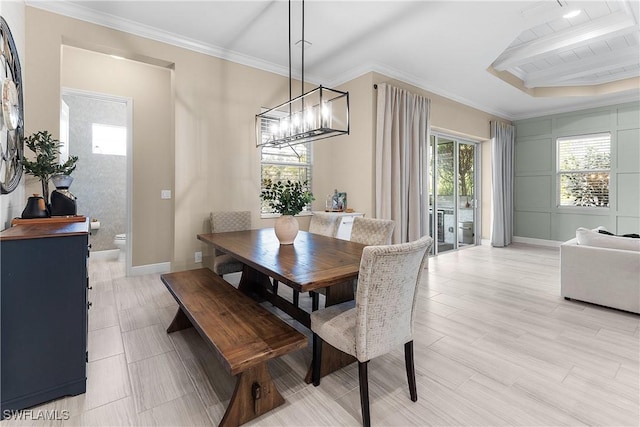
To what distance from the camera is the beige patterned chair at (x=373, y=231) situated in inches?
114

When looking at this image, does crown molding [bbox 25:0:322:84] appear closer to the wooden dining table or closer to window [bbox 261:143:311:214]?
window [bbox 261:143:311:214]

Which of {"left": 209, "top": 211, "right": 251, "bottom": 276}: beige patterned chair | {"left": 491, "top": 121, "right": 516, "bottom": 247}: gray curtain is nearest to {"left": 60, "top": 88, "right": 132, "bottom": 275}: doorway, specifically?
{"left": 209, "top": 211, "right": 251, "bottom": 276}: beige patterned chair

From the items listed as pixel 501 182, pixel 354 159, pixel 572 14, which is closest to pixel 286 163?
pixel 354 159

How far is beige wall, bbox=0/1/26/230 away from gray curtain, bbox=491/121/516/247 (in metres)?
7.40

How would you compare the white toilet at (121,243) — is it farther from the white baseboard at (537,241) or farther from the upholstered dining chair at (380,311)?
the white baseboard at (537,241)

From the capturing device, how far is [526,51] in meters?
4.13

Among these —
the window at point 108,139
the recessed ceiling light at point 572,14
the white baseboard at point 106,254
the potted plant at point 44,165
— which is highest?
the recessed ceiling light at point 572,14

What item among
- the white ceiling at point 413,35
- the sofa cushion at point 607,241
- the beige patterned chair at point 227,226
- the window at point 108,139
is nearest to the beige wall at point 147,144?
the beige patterned chair at point 227,226

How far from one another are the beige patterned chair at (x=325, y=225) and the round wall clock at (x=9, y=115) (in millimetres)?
2698

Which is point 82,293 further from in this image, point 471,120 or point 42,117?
point 471,120

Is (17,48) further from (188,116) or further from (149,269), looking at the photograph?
(149,269)

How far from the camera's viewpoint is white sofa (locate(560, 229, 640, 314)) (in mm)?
2955

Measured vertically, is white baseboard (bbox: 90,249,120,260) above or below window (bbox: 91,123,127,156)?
below

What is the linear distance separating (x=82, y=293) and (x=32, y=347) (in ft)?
1.10
